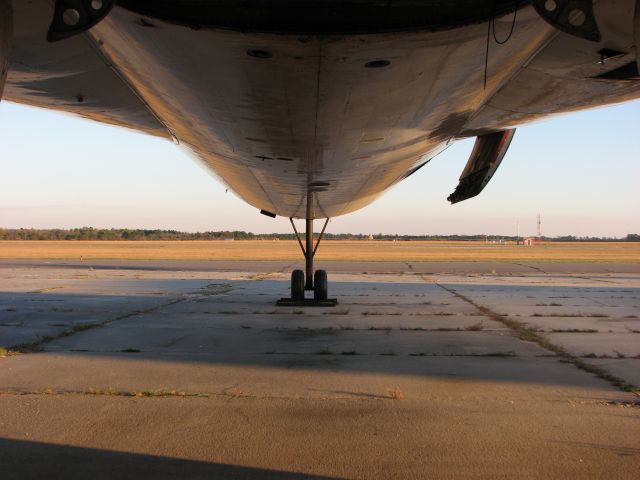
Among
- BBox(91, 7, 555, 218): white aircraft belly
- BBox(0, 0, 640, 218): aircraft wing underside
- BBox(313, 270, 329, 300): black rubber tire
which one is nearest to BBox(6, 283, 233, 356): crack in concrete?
BBox(313, 270, 329, 300): black rubber tire

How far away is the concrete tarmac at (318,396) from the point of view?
3.95m

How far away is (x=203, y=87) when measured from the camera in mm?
4062

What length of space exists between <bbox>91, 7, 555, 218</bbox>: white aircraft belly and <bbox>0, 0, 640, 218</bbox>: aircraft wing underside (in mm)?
14

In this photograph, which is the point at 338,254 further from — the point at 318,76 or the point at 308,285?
the point at 318,76

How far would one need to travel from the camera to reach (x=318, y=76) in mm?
3715

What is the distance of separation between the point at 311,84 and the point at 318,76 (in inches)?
5.5

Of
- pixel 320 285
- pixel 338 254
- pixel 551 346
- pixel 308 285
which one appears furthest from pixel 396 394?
pixel 338 254

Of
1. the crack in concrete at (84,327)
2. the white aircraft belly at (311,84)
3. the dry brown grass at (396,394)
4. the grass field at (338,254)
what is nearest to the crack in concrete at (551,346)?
the dry brown grass at (396,394)

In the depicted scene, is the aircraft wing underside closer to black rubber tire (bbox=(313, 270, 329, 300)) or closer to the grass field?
black rubber tire (bbox=(313, 270, 329, 300))

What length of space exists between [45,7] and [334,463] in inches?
129

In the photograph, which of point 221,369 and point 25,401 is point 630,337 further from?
point 25,401

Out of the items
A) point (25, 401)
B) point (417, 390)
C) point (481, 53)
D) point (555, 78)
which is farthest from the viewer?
point (417, 390)

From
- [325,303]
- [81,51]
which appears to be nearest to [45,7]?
[81,51]

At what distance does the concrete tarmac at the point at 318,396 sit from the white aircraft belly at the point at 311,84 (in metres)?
2.51
